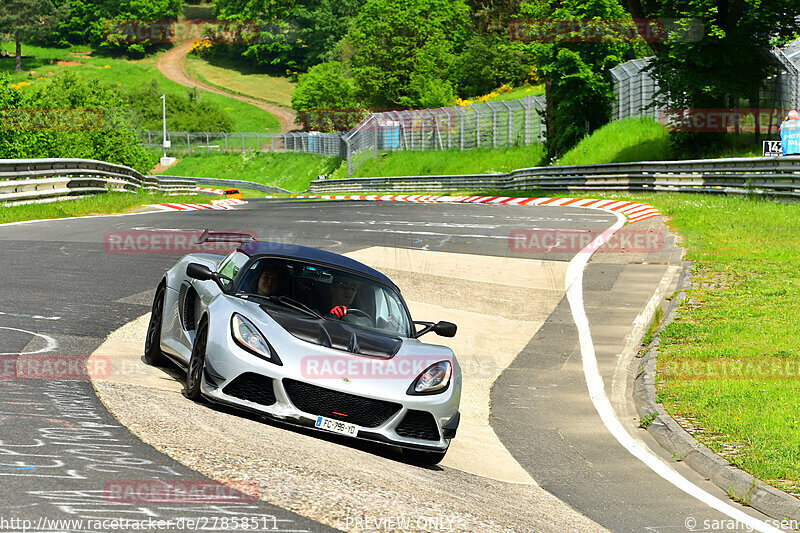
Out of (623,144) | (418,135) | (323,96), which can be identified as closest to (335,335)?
(623,144)

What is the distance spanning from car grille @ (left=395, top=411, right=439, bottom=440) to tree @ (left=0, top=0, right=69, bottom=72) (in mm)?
161303

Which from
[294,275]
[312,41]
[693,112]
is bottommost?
[294,275]

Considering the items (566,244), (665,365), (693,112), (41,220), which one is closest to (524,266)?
(566,244)

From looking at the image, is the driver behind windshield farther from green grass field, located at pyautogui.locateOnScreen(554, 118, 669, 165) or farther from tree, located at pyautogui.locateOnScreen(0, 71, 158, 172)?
tree, located at pyautogui.locateOnScreen(0, 71, 158, 172)

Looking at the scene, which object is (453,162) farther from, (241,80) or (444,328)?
(241,80)

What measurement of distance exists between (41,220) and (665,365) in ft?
54.1

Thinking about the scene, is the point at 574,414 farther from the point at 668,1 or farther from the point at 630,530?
the point at 668,1

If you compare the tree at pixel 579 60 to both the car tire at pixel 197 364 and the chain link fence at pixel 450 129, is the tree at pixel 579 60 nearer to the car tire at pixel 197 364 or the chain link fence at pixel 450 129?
the chain link fence at pixel 450 129

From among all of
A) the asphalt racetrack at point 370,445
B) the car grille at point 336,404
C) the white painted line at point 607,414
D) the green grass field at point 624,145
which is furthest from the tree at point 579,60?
the car grille at point 336,404

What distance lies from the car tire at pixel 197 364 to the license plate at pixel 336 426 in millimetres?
1041

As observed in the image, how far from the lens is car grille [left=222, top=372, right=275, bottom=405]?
695 centimetres

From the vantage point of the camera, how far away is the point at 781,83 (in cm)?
3328

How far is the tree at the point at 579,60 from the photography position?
4275 cm

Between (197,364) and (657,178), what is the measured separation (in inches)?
1041
